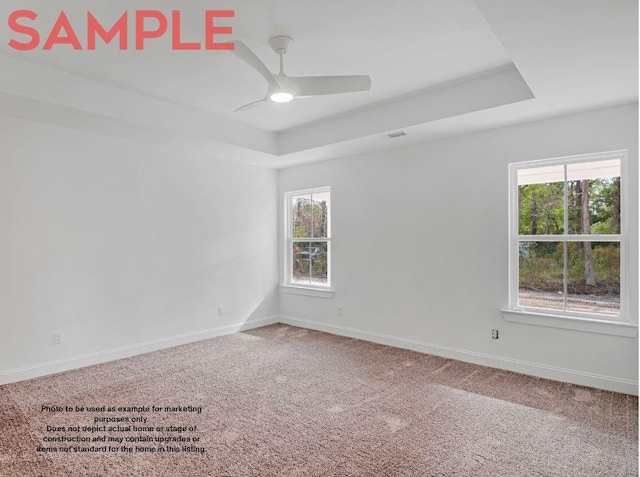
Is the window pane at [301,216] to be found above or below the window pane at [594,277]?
above

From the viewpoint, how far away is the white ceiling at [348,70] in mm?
2320

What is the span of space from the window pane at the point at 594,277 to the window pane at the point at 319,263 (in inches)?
115

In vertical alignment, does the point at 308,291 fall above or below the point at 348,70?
below

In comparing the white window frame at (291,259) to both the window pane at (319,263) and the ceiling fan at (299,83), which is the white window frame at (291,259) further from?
the ceiling fan at (299,83)

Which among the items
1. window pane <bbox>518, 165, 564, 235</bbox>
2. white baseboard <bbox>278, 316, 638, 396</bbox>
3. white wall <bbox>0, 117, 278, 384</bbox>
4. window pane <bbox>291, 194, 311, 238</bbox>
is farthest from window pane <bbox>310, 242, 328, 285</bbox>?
window pane <bbox>518, 165, 564, 235</bbox>

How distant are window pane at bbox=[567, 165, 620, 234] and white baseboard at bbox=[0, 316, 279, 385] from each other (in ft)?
13.4

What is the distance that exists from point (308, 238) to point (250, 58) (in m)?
3.46

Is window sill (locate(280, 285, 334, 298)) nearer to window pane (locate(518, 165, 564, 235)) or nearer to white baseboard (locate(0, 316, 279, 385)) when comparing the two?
white baseboard (locate(0, 316, 279, 385))

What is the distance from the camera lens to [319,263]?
5.63m

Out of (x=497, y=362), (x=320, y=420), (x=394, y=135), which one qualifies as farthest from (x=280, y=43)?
(x=497, y=362)

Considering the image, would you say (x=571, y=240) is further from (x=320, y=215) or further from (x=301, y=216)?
(x=301, y=216)

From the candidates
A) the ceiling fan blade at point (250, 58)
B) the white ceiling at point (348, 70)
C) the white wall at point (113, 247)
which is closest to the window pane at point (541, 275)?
the white ceiling at point (348, 70)

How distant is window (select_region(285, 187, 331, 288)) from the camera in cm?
555

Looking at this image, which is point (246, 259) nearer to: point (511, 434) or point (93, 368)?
point (93, 368)
